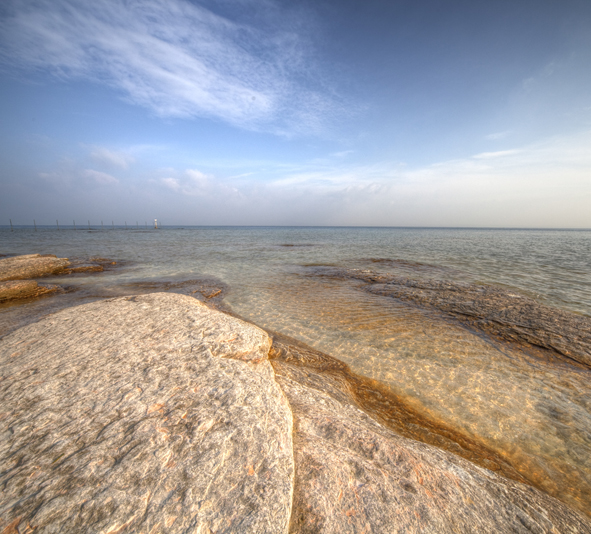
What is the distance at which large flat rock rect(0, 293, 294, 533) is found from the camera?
67.0 inches

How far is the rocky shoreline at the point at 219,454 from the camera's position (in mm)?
1765

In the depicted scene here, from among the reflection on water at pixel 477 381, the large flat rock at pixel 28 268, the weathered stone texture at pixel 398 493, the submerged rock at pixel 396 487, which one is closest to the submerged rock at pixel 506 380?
the reflection on water at pixel 477 381

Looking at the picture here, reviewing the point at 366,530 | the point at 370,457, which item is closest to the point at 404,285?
the point at 370,457

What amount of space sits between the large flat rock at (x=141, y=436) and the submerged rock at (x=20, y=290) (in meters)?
6.76

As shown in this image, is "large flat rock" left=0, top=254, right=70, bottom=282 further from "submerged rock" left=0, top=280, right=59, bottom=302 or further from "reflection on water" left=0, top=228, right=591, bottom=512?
"submerged rock" left=0, top=280, right=59, bottom=302

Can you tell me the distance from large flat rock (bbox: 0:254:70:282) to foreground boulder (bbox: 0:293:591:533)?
1127 centimetres

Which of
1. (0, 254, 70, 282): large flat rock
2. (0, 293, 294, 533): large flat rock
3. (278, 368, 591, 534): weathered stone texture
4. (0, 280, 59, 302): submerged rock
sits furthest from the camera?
(0, 254, 70, 282): large flat rock

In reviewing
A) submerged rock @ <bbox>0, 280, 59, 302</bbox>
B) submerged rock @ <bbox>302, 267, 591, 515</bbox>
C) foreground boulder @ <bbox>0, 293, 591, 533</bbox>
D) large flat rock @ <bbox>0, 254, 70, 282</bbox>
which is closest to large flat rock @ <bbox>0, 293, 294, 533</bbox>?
foreground boulder @ <bbox>0, 293, 591, 533</bbox>

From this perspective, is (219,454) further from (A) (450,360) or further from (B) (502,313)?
(B) (502,313)

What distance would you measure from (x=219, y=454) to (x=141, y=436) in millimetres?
735

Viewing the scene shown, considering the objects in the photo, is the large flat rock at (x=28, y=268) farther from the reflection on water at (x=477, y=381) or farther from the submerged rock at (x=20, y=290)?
the reflection on water at (x=477, y=381)

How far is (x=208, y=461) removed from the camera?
82.2 inches

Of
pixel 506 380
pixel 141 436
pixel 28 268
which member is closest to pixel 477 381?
pixel 506 380

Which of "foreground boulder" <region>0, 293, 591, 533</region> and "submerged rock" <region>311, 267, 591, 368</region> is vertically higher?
"foreground boulder" <region>0, 293, 591, 533</region>
